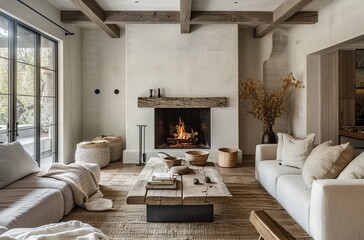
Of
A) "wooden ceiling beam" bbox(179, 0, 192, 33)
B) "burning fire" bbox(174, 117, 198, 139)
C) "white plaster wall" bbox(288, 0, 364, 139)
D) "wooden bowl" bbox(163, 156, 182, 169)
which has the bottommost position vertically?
"wooden bowl" bbox(163, 156, 182, 169)

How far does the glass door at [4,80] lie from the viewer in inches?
150

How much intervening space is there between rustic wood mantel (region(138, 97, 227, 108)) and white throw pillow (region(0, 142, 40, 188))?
2.79 m

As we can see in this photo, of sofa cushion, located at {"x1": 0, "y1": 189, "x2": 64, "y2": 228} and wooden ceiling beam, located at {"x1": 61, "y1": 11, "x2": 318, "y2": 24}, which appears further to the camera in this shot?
wooden ceiling beam, located at {"x1": 61, "y1": 11, "x2": 318, "y2": 24}

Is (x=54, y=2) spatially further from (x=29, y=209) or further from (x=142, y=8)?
(x=29, y=209)

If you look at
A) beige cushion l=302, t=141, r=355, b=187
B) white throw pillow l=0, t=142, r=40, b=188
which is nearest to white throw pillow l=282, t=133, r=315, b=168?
beige cushion l=302, t=141, r=355, b=187

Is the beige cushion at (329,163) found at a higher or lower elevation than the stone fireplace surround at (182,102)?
lower

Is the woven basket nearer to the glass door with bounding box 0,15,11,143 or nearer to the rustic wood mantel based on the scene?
the rustic wood mantel

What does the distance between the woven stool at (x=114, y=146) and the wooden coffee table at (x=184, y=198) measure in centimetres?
259

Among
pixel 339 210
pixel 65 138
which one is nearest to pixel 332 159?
pixel 339 210

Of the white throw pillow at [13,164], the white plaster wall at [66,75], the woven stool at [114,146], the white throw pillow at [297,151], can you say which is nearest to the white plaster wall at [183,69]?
the woven stool at [114,146]

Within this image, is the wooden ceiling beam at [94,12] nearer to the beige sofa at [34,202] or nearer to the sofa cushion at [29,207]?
the beige sofa at [34,202]

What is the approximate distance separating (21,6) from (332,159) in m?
4.28

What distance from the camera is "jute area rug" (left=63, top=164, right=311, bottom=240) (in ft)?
8.60

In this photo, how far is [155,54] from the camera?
19.1 feet
